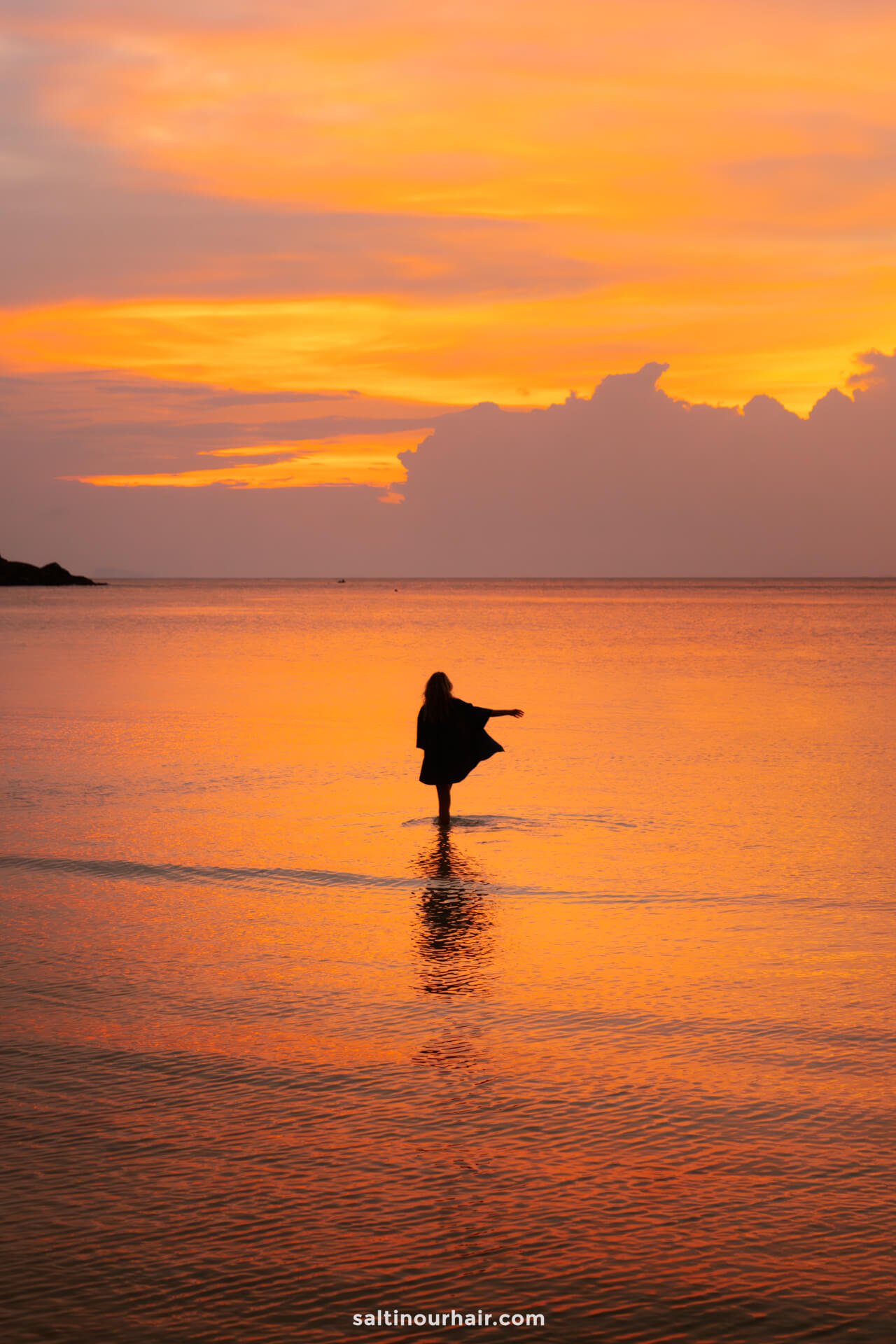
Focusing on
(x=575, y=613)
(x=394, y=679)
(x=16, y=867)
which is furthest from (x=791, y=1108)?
(x=575, y=613)

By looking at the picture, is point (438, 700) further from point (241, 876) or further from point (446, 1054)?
point (446, 1054)

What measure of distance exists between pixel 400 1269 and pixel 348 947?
4.55 meters

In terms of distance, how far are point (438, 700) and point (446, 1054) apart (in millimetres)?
7618

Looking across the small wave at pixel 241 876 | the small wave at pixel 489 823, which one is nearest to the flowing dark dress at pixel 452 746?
the small wave at pixel 489 823

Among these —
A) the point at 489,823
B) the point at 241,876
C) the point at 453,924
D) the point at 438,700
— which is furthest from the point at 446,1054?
the point at 489,823

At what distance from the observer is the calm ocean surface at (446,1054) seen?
494 cm

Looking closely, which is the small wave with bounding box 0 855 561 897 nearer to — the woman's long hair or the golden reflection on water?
the golden reflection on water

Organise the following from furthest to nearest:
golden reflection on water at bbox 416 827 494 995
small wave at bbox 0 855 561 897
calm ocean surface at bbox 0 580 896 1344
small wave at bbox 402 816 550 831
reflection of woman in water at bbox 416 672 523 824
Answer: reflection of woman in water at bbox 416 672 523 824 → small wave at bbox 402 816 550 831 → small wave at bbox 0 855 561 897 → golden reflection on water at bbox 416 827 494 995 → calm ocean surface at bbox 0 580 896 1344

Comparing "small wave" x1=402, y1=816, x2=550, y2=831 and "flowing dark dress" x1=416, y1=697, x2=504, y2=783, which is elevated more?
"flowing dark dress" x1=416, y1=697, x2=504, y2=783

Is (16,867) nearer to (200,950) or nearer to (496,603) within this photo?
(200,950)

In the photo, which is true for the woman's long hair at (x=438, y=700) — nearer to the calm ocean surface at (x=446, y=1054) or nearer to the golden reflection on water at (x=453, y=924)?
the calm ocean surface at (x=446, y=1054)

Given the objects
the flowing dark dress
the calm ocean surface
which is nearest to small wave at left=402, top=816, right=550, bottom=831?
the calm ocean surface

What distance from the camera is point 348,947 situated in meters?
9.52

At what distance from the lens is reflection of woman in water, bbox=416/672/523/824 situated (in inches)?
579
